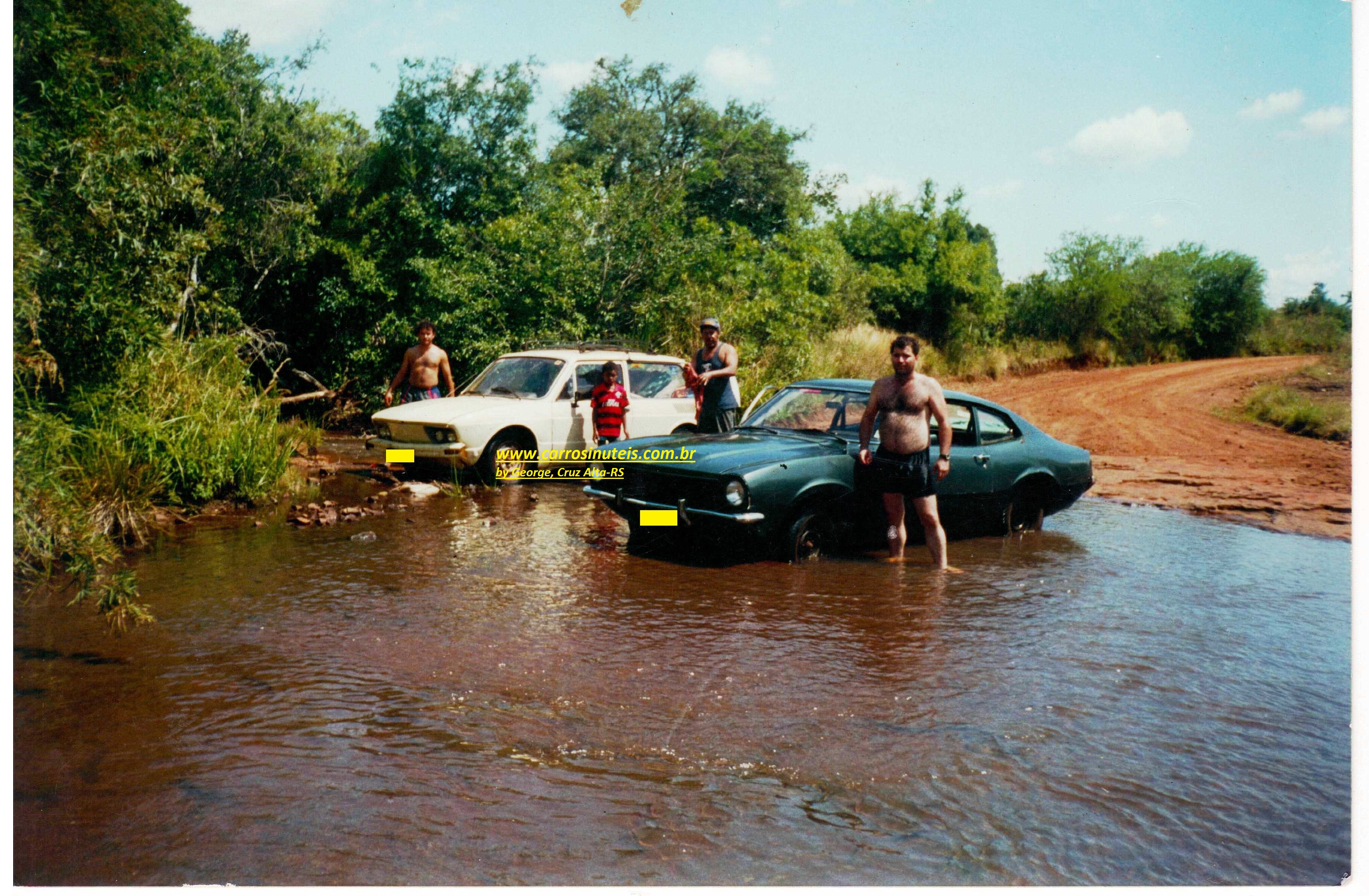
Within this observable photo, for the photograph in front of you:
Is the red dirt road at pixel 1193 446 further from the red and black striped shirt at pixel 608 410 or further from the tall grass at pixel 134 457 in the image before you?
the tall grass at pixel 134 457

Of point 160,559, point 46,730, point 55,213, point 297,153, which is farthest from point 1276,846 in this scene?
point 297,153

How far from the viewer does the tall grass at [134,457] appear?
4680 millimetres

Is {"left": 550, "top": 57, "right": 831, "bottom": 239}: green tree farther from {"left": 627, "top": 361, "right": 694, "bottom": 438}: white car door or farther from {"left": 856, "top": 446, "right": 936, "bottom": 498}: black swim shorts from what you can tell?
{"left": 856, "top": 446, "right": 936, "bottom": 498}: black swim shorts

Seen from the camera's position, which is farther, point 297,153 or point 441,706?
point 297,153

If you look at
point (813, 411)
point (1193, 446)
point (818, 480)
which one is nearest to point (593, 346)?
point (813, 411)

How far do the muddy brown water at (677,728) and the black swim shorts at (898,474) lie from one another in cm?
61

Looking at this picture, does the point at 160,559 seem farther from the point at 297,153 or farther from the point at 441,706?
the point at 297,153

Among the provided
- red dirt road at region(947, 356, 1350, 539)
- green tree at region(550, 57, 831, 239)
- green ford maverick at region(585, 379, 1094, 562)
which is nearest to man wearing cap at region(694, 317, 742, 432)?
green ford maverick at region(585, 379, 1094, 562)

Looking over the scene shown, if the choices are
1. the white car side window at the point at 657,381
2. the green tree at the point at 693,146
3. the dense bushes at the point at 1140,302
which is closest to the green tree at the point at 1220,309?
the dense bushes at the point at 1140,302

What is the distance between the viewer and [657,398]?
1188 centimetres

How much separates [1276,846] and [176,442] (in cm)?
821

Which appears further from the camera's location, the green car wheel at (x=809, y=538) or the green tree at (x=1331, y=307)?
the green car wheel at (x=809, y=538)

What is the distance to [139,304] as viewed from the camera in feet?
26.3

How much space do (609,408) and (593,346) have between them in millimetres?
2004
